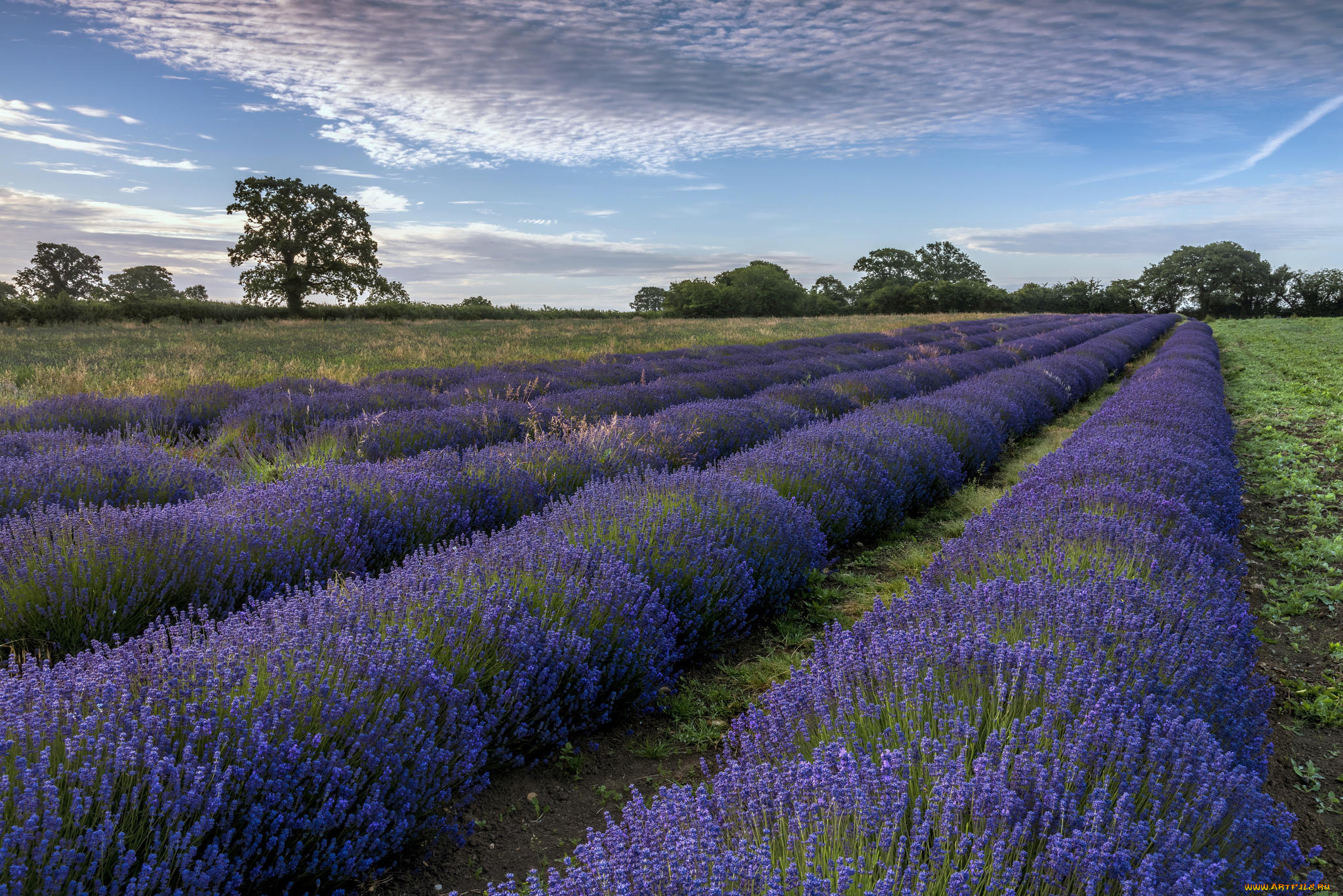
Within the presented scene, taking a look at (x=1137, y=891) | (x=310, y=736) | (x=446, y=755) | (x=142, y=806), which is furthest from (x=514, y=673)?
(x=1137, y=891)

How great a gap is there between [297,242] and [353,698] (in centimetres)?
3477

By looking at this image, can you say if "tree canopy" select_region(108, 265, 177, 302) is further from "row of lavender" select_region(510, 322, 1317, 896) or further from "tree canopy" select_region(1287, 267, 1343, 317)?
"tree canopy" select_region(1287, 267, 1343, 317)

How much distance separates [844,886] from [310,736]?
1.36 metres

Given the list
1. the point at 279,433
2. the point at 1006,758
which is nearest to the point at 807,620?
the point at 1006,758

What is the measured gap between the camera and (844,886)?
3.65 feet

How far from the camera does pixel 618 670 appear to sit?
2.69m

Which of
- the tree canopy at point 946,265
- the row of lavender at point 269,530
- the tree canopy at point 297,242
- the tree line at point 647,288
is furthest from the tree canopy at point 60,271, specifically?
the tree canopy at point 946,265

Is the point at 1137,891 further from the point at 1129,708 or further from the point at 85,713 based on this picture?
the point at 85,713

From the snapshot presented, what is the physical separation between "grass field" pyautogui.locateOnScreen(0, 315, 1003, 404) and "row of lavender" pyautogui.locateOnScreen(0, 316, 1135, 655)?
505cm

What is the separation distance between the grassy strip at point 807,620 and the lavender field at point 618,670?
12 cm

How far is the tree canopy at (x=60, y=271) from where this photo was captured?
39.8 meters

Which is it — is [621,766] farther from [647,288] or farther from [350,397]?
[647,288]

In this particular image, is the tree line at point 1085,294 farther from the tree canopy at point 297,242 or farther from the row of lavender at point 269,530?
the row of lavender at point 269,530

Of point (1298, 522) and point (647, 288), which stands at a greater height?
point (647, 288)
